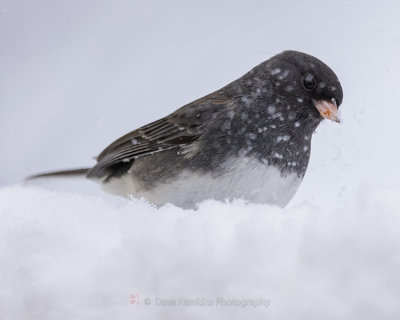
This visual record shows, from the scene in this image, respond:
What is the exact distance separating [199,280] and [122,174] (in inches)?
43.3

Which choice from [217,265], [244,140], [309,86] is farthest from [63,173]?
[217,265]

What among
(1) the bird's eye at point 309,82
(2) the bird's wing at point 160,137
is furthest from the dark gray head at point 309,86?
(2) the bird's wing at point 160,137

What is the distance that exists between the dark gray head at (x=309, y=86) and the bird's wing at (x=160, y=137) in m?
0.21

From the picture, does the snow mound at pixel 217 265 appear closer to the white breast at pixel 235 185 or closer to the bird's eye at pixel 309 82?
the white breast at pixel 235 185

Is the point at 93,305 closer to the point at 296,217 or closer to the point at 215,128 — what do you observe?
the point at 296,217

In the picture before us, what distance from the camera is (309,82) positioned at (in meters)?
1.99

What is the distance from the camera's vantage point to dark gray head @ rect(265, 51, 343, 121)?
76.9 inches

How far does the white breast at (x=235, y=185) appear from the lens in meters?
1.83

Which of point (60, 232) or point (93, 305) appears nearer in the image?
point (93, 305)

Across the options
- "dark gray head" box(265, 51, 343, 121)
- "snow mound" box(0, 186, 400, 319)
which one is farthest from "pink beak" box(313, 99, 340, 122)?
"snow mound" box(0, 186, 400, 319)

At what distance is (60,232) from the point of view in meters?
1.45

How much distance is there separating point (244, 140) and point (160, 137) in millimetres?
392

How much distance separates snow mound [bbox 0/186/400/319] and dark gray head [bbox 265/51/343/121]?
61 centimetres

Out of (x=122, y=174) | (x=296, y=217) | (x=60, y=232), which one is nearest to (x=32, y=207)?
(x=60, y=232)
